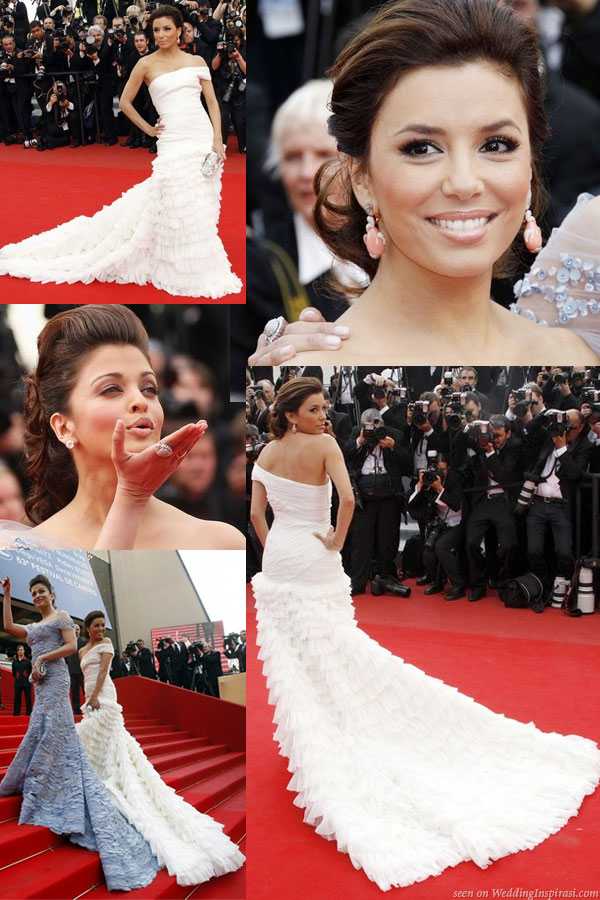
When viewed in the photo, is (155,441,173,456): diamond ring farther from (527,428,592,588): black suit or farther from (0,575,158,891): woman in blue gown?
(527,428,592,588): black suit

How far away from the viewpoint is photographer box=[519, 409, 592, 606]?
3.55 m

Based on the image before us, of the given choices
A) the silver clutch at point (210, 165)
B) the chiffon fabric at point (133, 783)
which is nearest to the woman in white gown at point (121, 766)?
the chiffon fabric at point (133, 783)

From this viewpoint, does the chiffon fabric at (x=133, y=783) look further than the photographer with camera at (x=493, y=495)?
No

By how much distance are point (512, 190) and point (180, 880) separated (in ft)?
7.38

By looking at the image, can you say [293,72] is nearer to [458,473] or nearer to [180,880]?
[458,473]

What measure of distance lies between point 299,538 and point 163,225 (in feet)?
4.04

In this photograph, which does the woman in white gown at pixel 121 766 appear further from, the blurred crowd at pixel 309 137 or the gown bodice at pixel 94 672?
the blurred crowd at pixel 309 137

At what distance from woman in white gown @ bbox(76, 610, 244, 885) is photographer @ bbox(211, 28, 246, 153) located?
5.53ft

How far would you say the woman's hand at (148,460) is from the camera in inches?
114

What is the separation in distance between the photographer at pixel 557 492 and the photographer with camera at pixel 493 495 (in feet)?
0.24

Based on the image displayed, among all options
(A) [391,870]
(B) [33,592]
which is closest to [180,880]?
(A) [391,870]

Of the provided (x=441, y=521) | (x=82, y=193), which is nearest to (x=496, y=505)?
(x=441, y=521)

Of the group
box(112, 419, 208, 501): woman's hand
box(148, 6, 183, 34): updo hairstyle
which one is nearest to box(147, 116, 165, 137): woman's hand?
box(148, 6, 183, 34): updo hairstyle

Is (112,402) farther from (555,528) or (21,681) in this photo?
(555,528)
